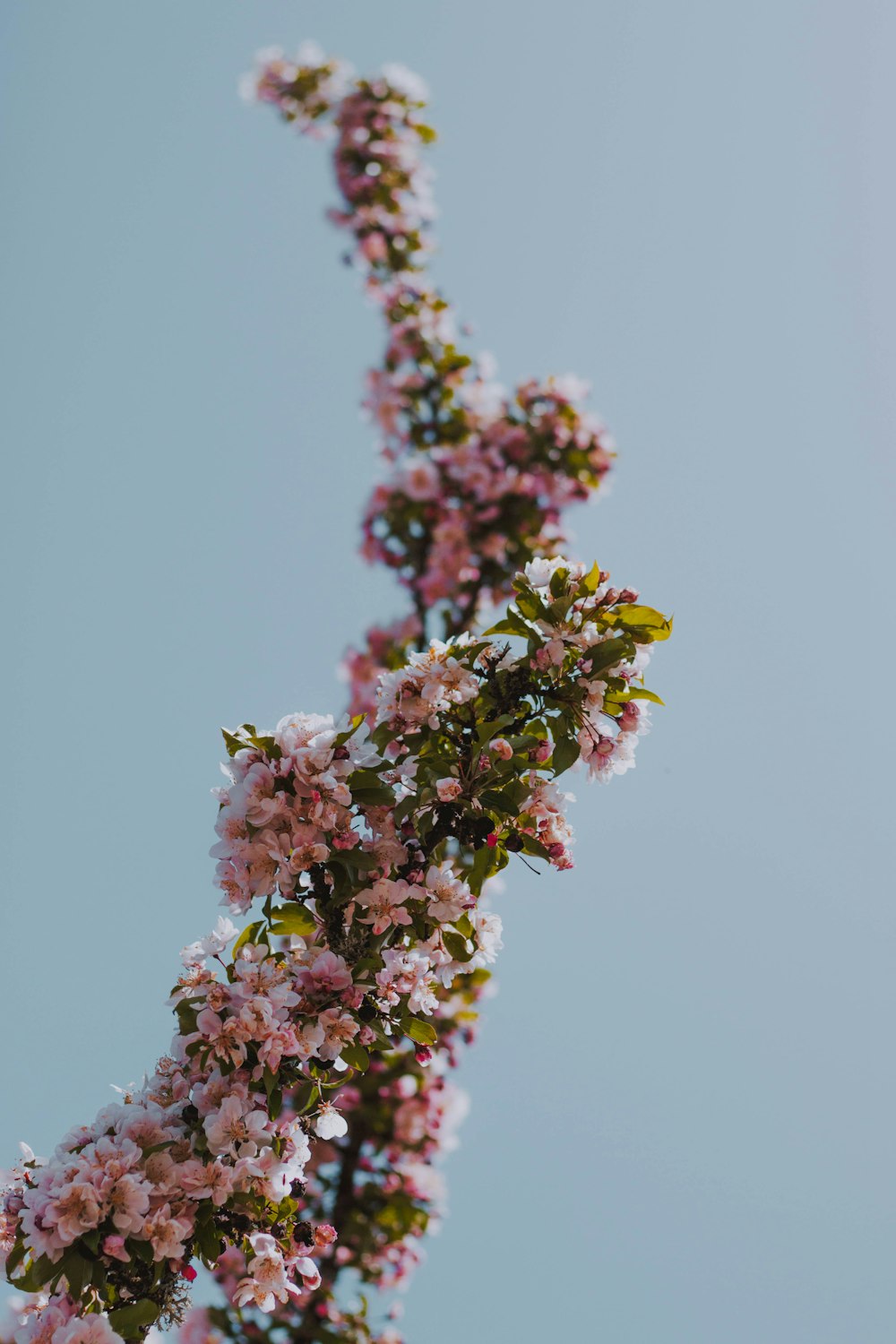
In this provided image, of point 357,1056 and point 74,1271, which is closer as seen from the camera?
point 74,1271

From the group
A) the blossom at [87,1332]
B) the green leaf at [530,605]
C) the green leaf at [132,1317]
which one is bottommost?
the blossom at [87,1332]

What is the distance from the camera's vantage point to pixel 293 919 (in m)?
2.20

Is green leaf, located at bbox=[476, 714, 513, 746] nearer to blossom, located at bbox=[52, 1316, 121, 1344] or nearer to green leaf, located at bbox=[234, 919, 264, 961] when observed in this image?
green leaf, located at bbox=[234, 919, 264, 961]

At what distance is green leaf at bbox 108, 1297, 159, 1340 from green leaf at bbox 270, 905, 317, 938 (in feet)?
2.22

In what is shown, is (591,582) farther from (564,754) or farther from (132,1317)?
(132,1317)

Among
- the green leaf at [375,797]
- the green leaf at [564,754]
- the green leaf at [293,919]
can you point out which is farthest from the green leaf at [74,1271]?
the green leaf at [564,754]

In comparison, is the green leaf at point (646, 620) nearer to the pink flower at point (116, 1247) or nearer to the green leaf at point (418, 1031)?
the green leaf at point (418, 1031)

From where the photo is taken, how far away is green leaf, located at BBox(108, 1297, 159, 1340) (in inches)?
73.1

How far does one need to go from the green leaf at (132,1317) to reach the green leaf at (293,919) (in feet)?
2.22

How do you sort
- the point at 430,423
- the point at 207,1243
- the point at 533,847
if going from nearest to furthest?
the point at 207,1243 < the point at 533,847 < the point at 430,423

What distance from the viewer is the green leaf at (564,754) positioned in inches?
85.0

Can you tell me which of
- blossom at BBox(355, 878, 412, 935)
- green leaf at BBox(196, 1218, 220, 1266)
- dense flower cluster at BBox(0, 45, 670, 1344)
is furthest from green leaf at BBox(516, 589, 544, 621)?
green leaf at BBox(196, 1218, 220, 1266)

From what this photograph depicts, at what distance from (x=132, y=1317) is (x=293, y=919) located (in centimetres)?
73

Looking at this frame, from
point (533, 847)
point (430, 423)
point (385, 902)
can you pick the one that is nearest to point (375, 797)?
point (385, 902)
